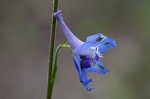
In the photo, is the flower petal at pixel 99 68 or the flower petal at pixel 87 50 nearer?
the flower petal at pixel 87 50

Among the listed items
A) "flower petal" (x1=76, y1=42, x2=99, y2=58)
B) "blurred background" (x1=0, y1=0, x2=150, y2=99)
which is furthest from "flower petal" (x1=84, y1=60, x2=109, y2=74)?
"blurred background" (x1=0, y1=0, x2=150, y2=99)

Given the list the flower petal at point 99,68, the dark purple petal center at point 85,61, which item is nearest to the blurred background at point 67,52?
the flower petal at point 99,68

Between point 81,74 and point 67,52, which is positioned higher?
point 81,74

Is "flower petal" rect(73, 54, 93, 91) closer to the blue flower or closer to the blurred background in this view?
the blue flower

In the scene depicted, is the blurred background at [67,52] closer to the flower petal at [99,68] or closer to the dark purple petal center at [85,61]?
the flower petal at [99,68]

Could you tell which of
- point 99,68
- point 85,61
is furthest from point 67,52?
point 85,61

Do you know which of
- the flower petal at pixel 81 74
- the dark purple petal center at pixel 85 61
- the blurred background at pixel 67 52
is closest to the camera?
the flower petal at pixel 81 74

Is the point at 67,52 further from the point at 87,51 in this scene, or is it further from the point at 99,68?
the point at 87,51
